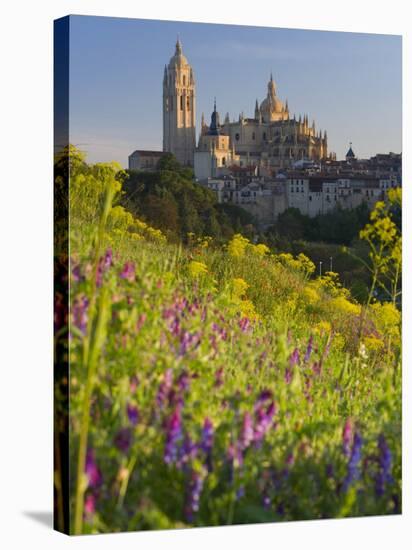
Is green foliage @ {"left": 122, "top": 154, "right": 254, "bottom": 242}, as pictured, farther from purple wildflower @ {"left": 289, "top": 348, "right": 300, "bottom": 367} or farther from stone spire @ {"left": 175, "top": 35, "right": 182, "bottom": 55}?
purple wildflower @ {"left": 289, "top": 348, "right": 300, "bottom": 367}

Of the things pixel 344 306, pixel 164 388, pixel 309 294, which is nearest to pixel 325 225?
pixel 309 294

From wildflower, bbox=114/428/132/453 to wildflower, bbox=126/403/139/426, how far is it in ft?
0.21

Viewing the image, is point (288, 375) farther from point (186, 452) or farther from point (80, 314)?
point (80, 314)

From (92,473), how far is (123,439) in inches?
10.2

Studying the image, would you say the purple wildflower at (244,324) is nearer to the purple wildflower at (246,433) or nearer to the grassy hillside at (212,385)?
the grassy hillside at (212,385)

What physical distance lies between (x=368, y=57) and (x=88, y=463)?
11.7ft

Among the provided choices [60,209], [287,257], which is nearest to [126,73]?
[60,209]

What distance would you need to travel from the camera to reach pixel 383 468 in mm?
7676

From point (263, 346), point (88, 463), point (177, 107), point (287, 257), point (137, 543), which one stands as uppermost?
point (177, 107)

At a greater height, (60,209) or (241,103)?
(241,103)

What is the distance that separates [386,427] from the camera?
25.8ft

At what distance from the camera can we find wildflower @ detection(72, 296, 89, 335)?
6.88 meters

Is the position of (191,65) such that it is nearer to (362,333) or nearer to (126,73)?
(126,73)

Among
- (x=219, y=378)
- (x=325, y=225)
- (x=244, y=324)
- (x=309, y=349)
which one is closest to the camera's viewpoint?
(x=219, y=378)
